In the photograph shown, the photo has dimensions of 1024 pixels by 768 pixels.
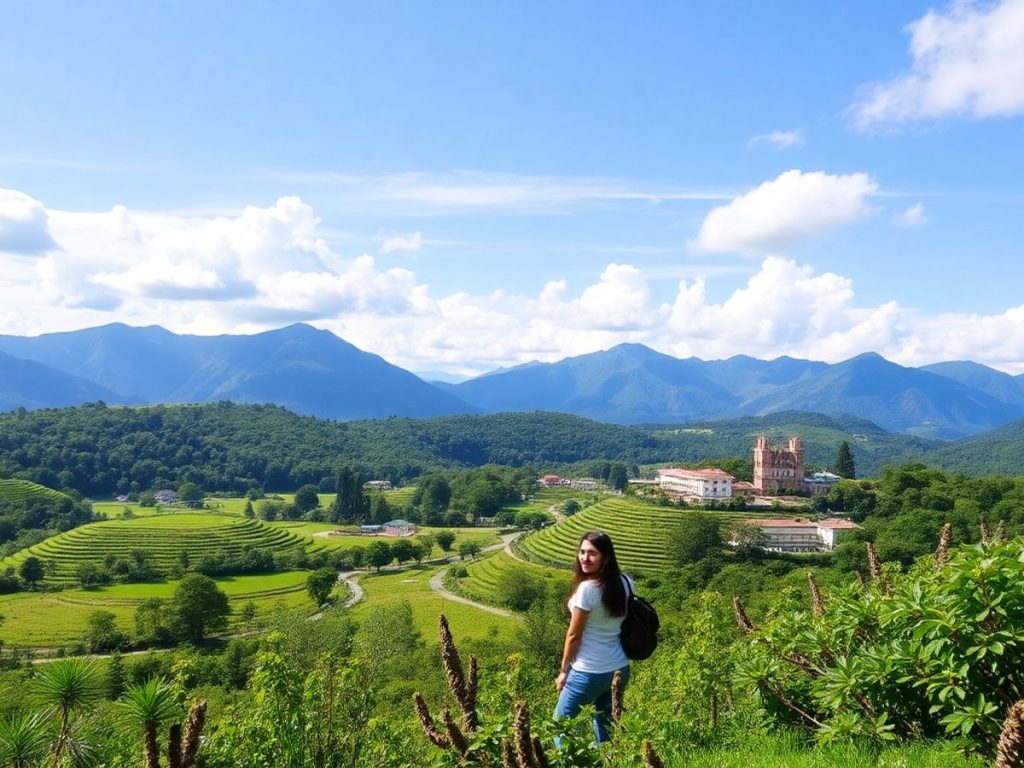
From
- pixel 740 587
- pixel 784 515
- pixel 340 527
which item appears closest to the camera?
pixel 740 587

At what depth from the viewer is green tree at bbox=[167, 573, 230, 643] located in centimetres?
4053

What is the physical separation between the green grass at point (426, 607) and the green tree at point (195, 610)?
8.95 metres

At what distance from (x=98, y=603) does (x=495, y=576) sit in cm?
2942

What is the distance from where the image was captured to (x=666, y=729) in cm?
557

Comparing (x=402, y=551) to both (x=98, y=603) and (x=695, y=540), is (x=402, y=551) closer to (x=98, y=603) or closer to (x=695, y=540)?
(x=98, y=603)

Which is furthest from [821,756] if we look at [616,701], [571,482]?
[571,482]

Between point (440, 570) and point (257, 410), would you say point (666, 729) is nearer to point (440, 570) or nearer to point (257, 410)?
point (440, 570)

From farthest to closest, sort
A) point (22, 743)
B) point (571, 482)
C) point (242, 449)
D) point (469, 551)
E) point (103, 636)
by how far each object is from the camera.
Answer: point (571, 482), point (242, 449), point (469, 551), point (103, 636), point (22, 743)

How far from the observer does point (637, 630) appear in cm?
500

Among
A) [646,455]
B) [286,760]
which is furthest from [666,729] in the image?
[646,455]

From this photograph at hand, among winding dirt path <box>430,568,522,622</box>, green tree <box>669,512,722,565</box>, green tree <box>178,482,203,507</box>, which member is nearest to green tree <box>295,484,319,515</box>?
green tree <box>178,482,203,507</box>

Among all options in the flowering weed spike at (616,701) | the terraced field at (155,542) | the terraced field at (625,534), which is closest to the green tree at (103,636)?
the terraced field at (155,542)

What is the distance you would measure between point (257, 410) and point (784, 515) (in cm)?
12954

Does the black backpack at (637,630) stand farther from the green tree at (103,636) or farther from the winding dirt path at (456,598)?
the green tree at (103,636)
